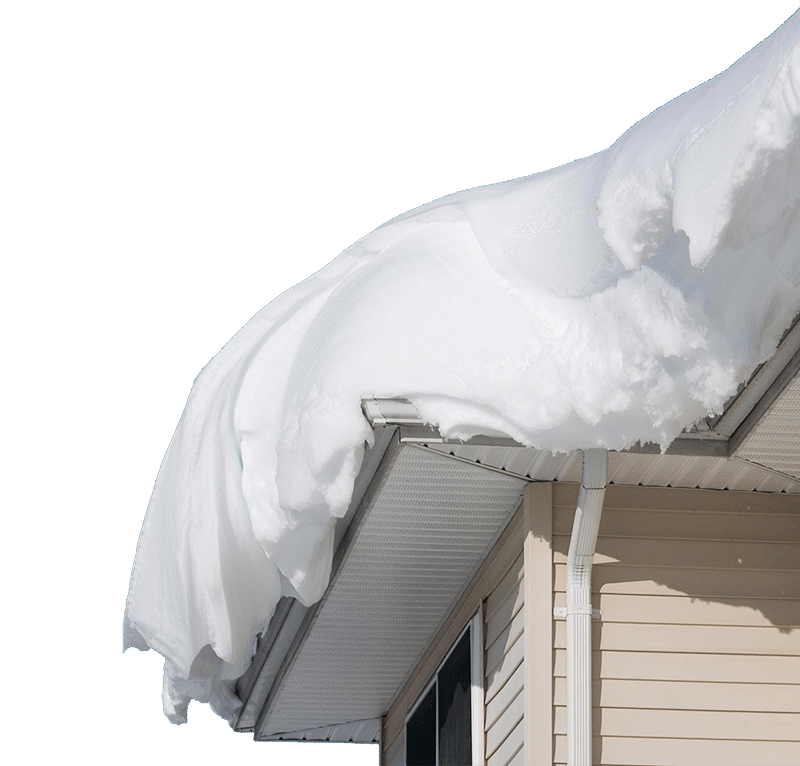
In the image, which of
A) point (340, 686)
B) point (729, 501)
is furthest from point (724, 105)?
point (340, 686)

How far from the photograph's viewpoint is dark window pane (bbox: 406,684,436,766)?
841 centimetres

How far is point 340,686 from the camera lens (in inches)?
356

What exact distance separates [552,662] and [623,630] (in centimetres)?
33

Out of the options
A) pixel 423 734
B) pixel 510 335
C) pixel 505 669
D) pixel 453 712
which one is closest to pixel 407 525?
pixel 505 669

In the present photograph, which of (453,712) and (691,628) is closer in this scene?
(691,628)

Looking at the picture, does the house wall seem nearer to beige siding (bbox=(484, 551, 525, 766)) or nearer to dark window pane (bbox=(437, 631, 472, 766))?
beige siding (bbox=(484, 551, 525, 766))

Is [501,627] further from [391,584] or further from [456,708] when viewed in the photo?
[456,708]

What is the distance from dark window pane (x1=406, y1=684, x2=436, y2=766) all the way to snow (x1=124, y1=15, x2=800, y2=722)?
1.57 metres

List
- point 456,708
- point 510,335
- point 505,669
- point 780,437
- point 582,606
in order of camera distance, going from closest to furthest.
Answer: point 510,335
point 780,437
point 582,606
point 505,669
point 456,708

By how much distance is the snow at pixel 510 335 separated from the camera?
467 cm

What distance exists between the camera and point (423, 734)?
8664 millimetres

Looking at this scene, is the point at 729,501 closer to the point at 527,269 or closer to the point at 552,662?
the point at 552,662

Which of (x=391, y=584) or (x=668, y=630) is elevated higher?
(x=391, y=584)

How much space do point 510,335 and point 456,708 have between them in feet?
8.79
